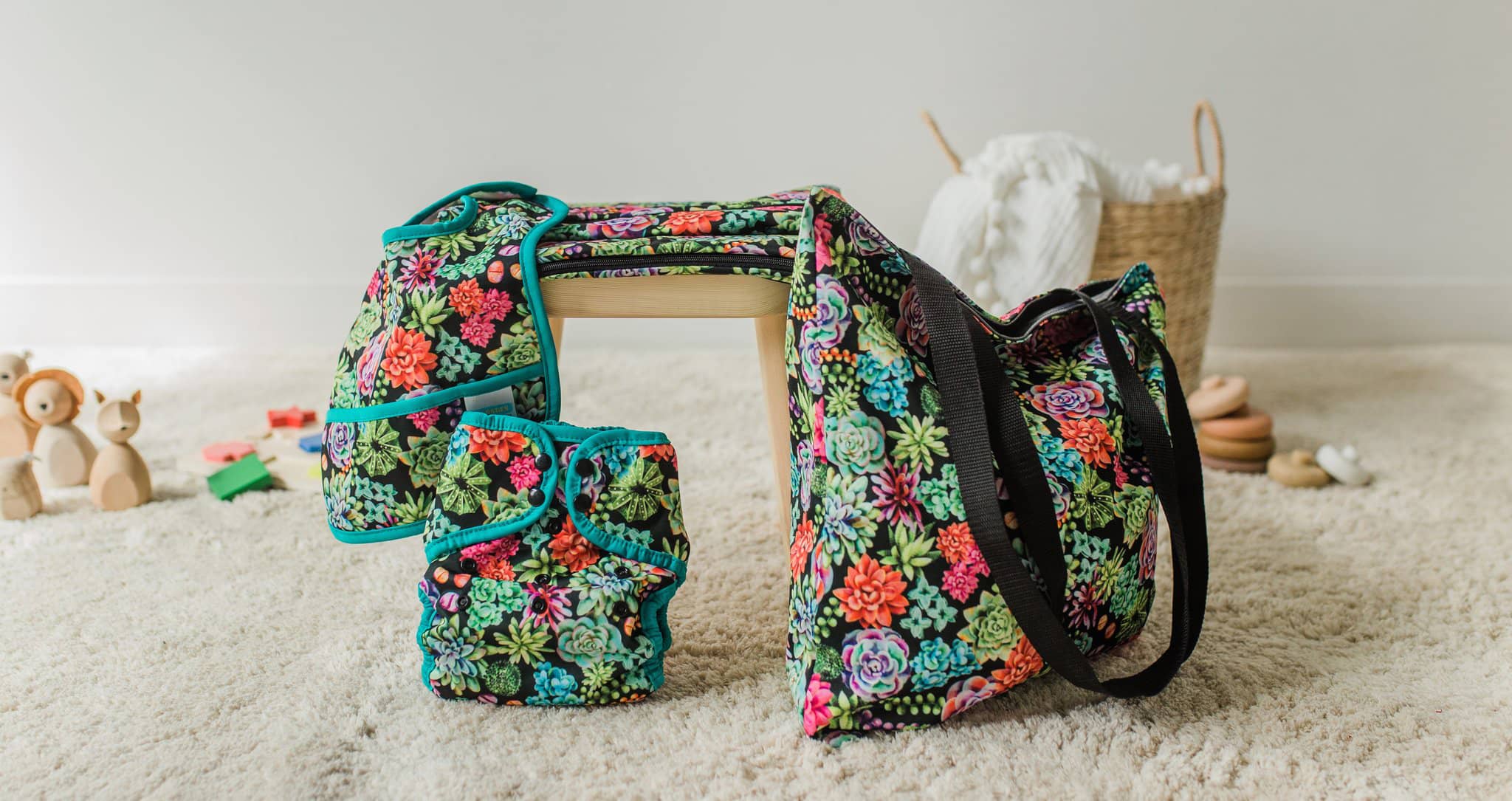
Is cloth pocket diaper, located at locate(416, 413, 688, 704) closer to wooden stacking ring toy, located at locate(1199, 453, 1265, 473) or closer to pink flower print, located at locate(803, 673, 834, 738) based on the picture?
pink flower print, located at locate(803, 673, 834, 738)

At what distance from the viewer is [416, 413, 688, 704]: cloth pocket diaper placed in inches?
33.2

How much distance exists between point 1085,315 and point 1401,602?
1.53ft

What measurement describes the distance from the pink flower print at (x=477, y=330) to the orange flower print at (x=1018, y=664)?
503 mm

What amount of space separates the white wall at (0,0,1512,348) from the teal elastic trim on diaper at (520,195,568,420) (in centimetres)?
104

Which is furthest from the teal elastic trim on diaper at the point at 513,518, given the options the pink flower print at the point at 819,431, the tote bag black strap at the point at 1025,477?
the tote bag black strap at the point at 1025,477

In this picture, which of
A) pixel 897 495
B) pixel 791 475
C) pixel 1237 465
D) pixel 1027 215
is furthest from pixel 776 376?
pixel 1237 465

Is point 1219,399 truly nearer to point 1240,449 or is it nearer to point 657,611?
point 1240,449

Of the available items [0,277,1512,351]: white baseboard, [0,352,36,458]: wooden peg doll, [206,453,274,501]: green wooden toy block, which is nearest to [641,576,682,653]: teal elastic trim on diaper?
[206,453,274,501]: green wooden toy block

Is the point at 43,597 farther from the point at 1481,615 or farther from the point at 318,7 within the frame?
the point at 1481,615

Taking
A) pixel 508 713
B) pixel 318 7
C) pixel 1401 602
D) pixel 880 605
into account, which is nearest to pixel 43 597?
pixel 508 713

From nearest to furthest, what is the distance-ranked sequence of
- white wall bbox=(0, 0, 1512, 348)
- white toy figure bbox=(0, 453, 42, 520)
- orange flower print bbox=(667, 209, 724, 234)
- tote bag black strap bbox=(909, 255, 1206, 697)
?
tote bag black strap bbox=(909, 255, 1206, 697)
orange flower print bbox=(667, 209, 724, 234)
white toy figure bbox=(0, 453, 42, 520)
white wall bbox=(0, 0, 1512, 348)

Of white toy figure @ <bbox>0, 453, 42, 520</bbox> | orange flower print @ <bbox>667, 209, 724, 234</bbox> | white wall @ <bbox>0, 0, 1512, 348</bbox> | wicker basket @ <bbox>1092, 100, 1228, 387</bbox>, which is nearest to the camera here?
orange flower print @ <bbox>667, 209, 724, 234</bbox>

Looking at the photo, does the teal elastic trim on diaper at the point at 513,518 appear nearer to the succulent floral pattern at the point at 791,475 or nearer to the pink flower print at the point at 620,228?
the succulent floral pattern at the point at 791,475

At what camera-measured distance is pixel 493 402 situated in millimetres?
915
